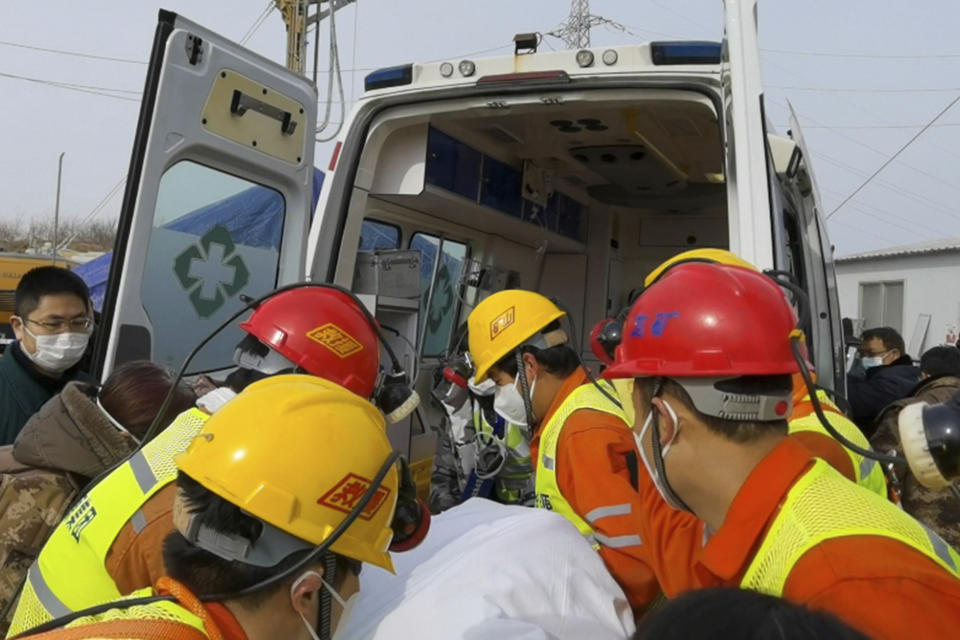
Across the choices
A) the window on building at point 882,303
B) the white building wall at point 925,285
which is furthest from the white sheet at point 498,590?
the window on building at point 882,303

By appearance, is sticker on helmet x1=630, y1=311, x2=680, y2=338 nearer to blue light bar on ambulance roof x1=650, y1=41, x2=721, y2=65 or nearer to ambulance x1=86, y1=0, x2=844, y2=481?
ambulance x1=86, y1=0, x2=844, y2=481

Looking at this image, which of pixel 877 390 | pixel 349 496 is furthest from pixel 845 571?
pixel 877 390

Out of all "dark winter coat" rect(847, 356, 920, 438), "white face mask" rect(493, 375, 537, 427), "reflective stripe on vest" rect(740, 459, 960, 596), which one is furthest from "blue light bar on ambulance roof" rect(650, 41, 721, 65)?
"dark winter coat" rect(847, 356, 920, 438)

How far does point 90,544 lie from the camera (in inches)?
66.3

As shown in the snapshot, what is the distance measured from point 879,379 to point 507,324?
4.27 meters

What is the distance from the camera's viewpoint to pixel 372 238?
4754 mm

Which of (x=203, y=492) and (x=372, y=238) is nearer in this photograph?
(x=203, y=492)

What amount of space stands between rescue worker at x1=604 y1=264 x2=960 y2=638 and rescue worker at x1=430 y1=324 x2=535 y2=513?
7.48 feet

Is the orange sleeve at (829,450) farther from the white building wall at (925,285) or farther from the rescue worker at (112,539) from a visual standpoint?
the white building wall at (925,285)

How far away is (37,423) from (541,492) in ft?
4.66

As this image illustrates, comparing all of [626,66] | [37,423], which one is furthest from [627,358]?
[626,66]

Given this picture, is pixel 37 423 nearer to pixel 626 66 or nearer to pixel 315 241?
pixel 315 241

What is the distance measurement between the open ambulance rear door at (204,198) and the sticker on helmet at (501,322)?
97 centimetres

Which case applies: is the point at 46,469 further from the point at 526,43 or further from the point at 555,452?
the point at 526,43
